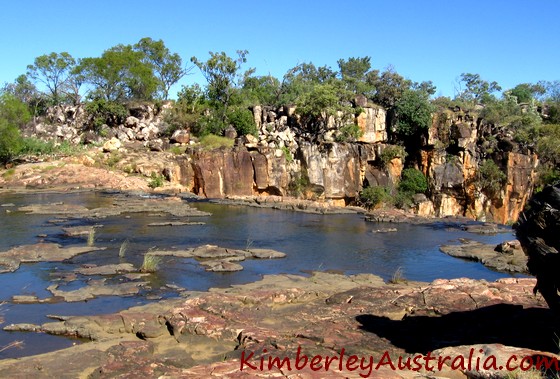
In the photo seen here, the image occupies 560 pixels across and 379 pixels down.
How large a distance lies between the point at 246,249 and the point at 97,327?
1067 cm

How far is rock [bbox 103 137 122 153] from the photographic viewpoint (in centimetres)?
4672

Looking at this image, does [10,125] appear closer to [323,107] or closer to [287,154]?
[287,154]

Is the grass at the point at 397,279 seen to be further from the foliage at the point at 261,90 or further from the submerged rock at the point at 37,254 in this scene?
the foliage at the point at 261,90

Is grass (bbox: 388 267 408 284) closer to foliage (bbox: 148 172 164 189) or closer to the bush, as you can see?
foliage (bbox: 148 172 164 189)

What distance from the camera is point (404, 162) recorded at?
48969 millimetres

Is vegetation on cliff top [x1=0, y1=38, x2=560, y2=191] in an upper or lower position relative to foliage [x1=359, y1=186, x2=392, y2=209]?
upper

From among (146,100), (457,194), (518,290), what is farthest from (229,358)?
(146,100)

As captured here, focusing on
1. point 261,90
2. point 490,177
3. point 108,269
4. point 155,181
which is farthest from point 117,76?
point 108,269

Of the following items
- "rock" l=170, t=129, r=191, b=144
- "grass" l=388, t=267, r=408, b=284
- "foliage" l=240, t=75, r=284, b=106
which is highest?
"foliage" l=240, t=75, r=284, b=106

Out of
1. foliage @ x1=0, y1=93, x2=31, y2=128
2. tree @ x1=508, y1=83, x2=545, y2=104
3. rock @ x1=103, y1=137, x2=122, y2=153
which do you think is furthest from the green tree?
tree @ x1=508, y1=83, x2=545, y2=104

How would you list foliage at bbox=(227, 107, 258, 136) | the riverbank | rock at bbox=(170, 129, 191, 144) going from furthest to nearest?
rock at bbox=(170, 129, 191, 144)
foliage at bbox=(227, 107, 258, 136)
the riverbank

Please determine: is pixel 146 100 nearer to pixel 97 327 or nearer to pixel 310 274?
pixel 310 274

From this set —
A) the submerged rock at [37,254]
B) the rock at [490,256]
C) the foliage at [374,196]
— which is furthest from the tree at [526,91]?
the submerged rock at [37,254]

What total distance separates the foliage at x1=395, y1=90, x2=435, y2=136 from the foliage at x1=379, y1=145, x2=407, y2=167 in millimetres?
2089
